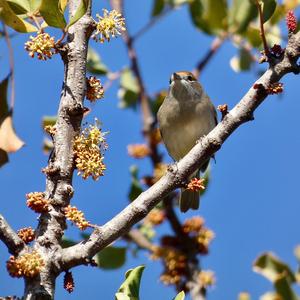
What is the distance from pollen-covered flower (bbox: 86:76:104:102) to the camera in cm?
250

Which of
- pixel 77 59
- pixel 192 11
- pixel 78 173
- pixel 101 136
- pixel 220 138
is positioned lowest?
pixel 220 138

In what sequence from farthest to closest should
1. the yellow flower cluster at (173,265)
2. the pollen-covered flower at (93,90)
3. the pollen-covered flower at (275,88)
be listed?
1. the yellow flower cluster at (173,265)
2. the pollen-covered flower at (93,90)
3. the pollen-covered flower at (275,88)

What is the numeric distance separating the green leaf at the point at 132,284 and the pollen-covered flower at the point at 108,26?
907 millimetres

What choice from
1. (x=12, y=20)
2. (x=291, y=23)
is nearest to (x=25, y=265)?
(x=12, y=20)

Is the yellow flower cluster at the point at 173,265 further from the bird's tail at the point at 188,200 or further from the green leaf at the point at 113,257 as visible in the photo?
the bird's tail at the point at 188,200

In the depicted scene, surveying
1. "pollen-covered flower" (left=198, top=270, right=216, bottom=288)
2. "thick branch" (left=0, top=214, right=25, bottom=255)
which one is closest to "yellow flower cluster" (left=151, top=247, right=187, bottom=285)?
"pollen-covered flower" (left=198, top=270, right=216, bottom=288)

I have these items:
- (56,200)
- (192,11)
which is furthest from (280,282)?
(192,11)

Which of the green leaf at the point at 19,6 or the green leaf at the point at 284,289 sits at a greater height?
the green leaf at the point at 19,6

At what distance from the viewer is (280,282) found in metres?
1.92

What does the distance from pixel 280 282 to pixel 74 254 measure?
0.68m

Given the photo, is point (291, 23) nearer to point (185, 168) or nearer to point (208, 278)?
point (185, 168)

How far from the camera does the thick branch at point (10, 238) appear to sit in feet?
6.61

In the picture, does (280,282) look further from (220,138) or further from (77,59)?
(77,59)

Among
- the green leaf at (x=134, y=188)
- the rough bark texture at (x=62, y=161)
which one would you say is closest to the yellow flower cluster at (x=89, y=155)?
the rough bark texture at (x=62, y=161)
